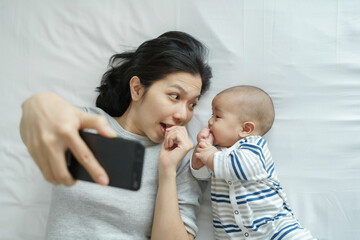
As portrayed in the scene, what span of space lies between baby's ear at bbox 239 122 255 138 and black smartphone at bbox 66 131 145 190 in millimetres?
531

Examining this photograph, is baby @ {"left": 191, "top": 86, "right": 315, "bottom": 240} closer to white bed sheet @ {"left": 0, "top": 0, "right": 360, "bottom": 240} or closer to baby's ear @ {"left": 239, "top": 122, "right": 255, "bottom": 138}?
baby's ear @ {"left": 239, "top": 122, "right": 255, "bottom": 138}

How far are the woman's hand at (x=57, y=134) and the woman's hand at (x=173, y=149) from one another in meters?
→ 0.37

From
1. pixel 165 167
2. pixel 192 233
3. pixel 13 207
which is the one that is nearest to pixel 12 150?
pixel 13 207

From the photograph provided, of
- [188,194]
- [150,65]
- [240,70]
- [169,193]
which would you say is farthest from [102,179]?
[240,70]

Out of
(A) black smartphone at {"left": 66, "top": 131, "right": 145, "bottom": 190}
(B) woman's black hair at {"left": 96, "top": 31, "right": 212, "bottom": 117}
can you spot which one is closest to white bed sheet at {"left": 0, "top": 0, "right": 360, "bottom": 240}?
(B) woman's black hair at {"left": 96, "top": 31, "right": 212, "bottom": 117}

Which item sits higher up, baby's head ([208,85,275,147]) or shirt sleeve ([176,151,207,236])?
baby's head ([208,85,275,147])

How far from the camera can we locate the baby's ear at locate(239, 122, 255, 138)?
112cm

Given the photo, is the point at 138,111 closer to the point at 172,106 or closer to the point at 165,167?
the point at 172,106

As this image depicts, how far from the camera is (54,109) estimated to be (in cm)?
69

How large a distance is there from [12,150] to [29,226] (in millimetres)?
329

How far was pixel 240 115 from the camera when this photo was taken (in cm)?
112

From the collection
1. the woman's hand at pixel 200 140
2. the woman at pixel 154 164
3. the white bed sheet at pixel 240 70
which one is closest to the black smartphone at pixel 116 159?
the woman at pixel 154 164

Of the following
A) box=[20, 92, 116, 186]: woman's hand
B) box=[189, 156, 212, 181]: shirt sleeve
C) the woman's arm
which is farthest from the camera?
box=[189, 156, 212, 181]: shirt sleeve

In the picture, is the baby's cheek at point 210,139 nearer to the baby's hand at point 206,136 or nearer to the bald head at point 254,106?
the baby's hand at point 206,136
